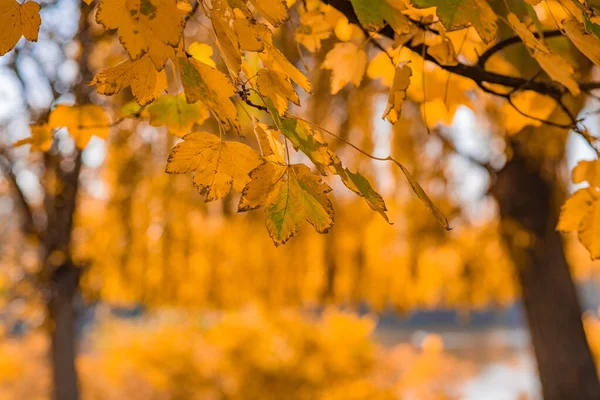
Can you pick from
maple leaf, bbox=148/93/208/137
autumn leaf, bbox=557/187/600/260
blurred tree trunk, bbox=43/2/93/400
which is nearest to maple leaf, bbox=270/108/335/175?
maple leaf, bbox=148/93/208/137

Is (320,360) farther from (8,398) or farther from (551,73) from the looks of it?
(551,73)

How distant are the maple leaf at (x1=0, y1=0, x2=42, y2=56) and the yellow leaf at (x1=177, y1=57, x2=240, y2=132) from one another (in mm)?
199

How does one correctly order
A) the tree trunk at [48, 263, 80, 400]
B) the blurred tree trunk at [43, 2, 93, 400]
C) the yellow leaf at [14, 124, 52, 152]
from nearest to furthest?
the yellow leaf at [14, 124, 52, 152]
the blurred tree trunk at [43, 2, 93, 400]
the tree trunk at [48, 263, 80, 400]

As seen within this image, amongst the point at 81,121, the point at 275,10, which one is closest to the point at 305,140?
the point at 275,10

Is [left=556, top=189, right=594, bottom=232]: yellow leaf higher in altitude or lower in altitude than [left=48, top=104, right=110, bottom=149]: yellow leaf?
lower

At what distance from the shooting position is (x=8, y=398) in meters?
6.74

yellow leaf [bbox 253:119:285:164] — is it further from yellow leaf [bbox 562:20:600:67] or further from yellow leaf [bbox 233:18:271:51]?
yellow leaf [bbox 562:20:600:67]

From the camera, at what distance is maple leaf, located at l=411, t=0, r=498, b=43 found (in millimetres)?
607

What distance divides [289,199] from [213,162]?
0.34 ft

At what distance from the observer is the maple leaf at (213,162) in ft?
2.09

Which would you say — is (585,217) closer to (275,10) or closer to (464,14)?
(464,14)

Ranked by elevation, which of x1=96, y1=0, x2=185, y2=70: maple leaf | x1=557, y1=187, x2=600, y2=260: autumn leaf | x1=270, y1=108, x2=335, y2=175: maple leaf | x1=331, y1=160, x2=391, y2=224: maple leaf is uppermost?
x1=96, y1=0, x2=185, y2=70: maple leaf

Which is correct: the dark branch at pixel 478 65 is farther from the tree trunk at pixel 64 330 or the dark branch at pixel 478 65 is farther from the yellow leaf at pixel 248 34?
the tree trunk at pixel 64 330

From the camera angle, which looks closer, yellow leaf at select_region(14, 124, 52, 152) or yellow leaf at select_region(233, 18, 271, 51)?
yellow leaf at select_region(233, 18, 271, 51)
